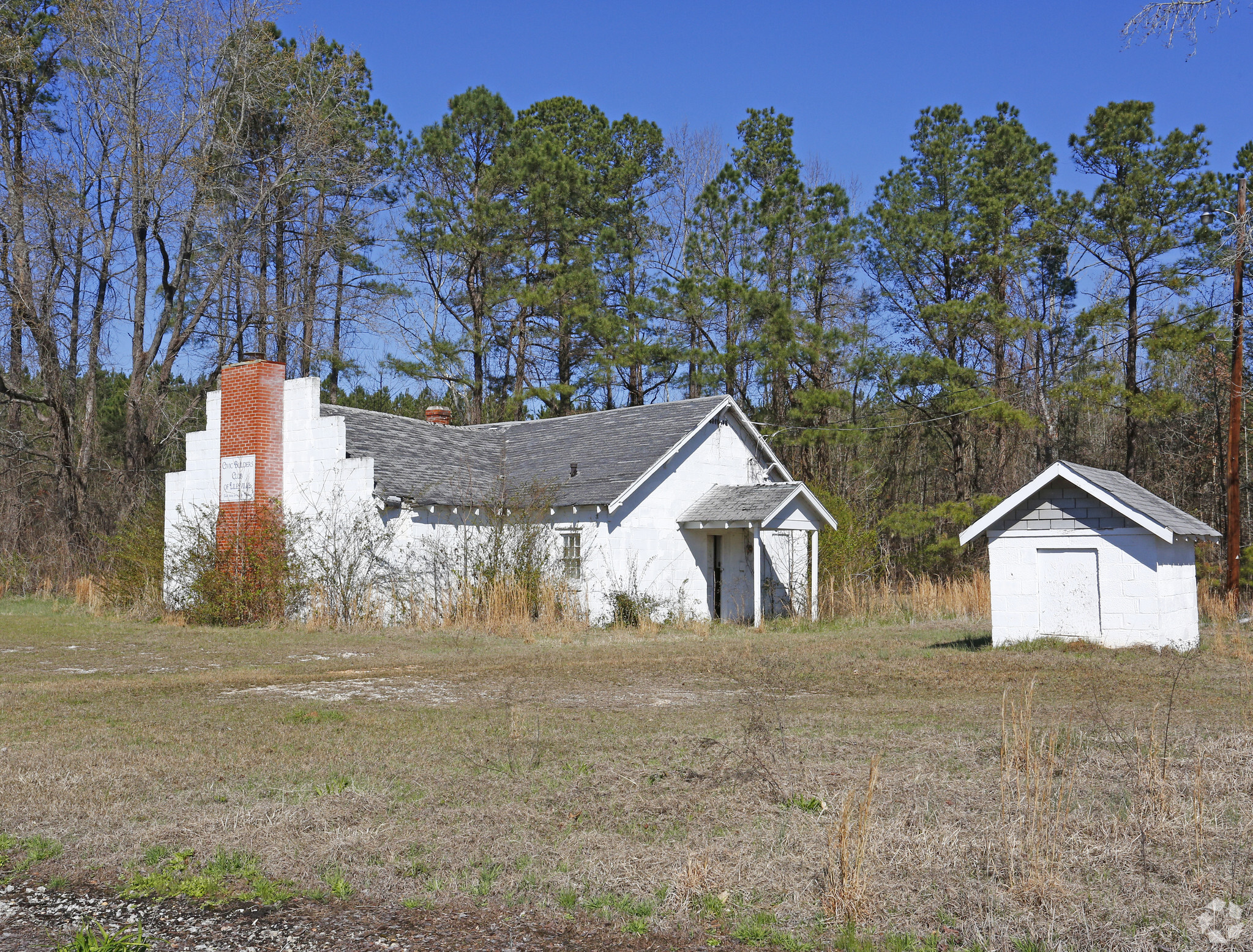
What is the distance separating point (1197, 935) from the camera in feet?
15.3

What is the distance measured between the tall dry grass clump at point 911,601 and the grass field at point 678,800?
34.3 ft

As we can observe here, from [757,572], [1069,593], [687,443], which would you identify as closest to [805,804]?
[1069,593]

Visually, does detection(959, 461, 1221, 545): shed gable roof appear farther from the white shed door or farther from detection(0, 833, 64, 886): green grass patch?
detection(0, 833, 64, 886): green grass patch

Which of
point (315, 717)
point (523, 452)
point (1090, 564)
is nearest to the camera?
point (315, 717)

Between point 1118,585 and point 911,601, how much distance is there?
864 centimetres

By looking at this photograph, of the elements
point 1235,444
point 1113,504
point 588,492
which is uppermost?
point 1235,444

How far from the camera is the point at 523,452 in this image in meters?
27.8

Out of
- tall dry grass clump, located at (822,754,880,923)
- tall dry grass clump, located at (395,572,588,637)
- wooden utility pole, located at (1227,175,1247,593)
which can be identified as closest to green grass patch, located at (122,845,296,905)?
tall dry grass clump, located at (822,754,880,923)

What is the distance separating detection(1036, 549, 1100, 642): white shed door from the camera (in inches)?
666

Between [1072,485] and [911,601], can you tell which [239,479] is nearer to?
[911,601]

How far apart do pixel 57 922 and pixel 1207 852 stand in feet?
19.5

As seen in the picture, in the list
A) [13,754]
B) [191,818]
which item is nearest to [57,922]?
[191,818]

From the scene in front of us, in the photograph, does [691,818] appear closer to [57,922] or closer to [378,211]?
[57,922]

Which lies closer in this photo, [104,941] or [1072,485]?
[104,941]
